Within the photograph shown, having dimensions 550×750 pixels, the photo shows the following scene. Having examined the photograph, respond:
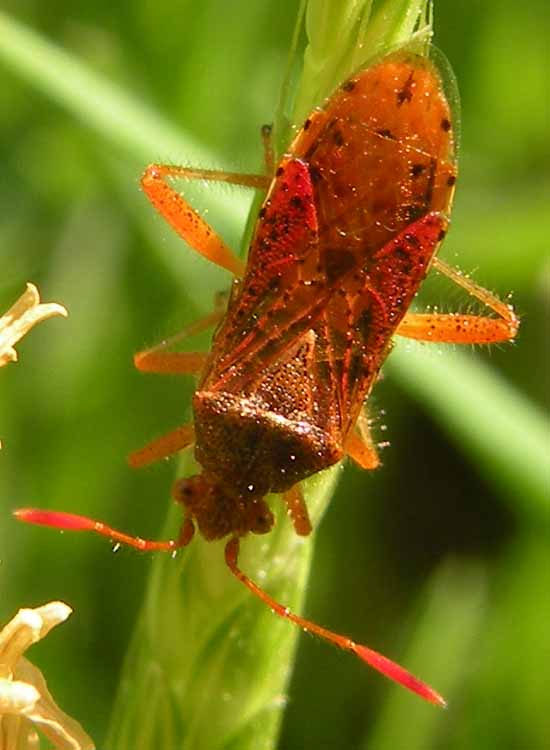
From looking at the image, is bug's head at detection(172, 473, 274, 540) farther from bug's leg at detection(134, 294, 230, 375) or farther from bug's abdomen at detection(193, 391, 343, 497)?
bug's leg at detection(134, 294, 230, 375)

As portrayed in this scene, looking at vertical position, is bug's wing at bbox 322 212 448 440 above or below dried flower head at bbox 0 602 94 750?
above

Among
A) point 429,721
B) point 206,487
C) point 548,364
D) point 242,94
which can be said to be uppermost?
point 242,94

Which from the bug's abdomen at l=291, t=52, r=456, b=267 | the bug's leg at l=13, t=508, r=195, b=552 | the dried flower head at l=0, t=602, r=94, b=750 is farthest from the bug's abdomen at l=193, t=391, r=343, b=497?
the dried flower head at l=0, t=602, r=94, b=750

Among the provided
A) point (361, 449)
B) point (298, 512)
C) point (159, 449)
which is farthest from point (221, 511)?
point (361, 449)

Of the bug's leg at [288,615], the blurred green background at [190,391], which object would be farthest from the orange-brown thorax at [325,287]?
the bug's leg at [288,615]

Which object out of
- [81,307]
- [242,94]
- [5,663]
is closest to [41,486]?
[81,307]

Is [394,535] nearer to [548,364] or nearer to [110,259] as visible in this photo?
A: [548,364]

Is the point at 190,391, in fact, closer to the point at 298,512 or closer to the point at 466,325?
the point at 466,325
